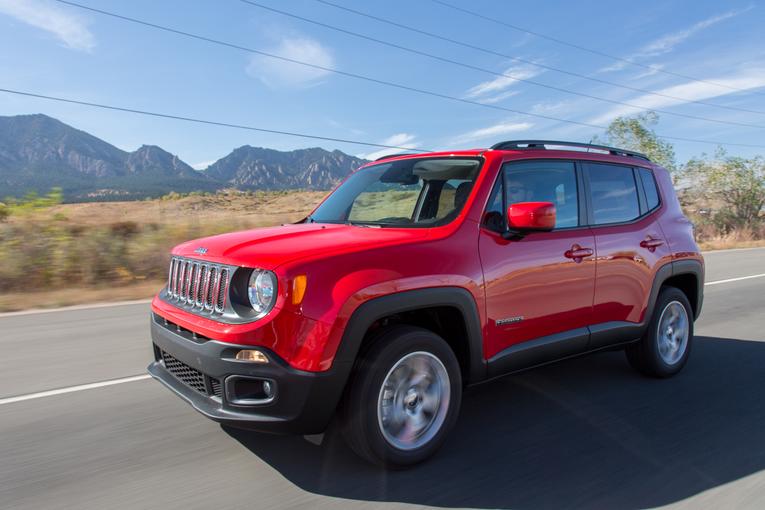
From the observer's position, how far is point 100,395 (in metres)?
4.25

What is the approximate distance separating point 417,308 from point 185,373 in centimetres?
131

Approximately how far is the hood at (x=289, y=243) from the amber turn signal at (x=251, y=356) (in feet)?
1.33

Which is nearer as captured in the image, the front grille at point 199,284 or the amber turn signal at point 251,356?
the amber turn signal at point 251,356

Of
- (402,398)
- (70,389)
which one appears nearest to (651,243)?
(402,398)

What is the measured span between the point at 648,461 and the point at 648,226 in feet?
6.61

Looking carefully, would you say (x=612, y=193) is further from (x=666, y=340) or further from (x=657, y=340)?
(x=666, y=340)

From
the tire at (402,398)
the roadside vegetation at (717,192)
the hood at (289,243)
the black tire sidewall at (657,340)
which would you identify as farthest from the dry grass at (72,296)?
the roadside vegetation at (717,192)

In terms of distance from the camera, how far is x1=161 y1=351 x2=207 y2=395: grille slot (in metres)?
3.05

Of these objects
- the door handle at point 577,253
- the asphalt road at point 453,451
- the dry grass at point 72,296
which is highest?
the door handle at point 577,253

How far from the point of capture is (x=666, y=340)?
4.84 meters

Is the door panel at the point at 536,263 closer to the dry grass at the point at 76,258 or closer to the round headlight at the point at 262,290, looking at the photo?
the round headlight at the point at 262,290

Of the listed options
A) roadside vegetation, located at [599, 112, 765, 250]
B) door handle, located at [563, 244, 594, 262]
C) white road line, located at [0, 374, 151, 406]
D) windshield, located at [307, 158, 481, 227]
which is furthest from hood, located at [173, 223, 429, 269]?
roadside vegetation, located at [599, 112, 765, 250]

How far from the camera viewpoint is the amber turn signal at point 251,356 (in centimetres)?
274

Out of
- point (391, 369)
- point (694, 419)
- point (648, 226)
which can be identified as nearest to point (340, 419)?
point (391, 369)
